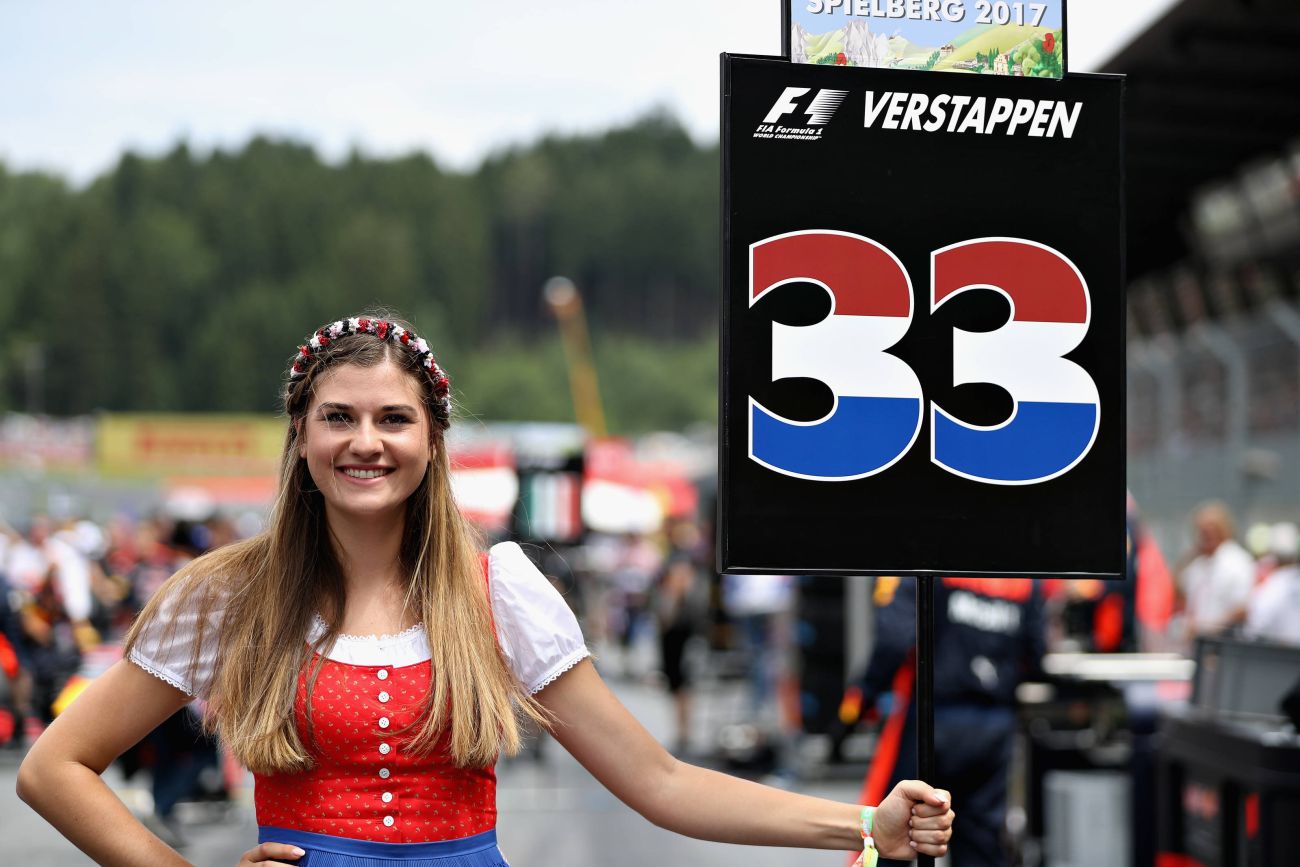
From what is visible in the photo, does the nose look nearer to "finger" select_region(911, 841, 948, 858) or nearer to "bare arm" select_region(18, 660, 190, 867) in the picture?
"bare arm" select_region(18, 660, 190, 867)

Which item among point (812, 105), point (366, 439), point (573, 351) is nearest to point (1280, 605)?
point (812, 105)

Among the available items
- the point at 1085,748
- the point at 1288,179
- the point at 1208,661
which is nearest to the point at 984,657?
the point at 1208,661

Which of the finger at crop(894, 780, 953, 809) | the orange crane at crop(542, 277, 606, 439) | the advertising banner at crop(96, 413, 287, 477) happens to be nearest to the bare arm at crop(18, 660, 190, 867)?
the finger at crop(894, 780, 953, 809)

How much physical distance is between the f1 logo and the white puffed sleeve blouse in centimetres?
86

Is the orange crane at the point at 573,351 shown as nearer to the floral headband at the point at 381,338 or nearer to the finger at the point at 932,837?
the floral headband at the point at 381,338

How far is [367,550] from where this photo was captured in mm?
2818

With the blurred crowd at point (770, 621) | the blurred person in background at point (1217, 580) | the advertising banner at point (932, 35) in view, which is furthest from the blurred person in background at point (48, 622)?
the advertising banner at point (932, 35)

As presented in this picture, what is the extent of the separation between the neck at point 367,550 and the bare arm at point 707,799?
33cm

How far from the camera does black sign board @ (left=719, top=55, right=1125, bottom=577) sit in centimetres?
284

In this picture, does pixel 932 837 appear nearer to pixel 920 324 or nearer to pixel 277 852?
pixel 920 324

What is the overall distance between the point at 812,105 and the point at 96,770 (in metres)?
1.60

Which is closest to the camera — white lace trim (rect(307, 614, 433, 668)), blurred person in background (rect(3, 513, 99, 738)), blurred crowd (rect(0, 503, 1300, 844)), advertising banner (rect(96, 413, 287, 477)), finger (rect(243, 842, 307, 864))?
finger (rect(243, 842, 307, 864))

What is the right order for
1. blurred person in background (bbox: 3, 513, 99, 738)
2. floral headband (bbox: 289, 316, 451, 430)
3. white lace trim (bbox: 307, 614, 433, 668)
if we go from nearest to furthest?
white lace trim (bbox: 307, 614, 433, 668)
floral headband (bbox: 289, 316, 451, 430)
blurred person in background (bbox: 3, 513, 99, 738)

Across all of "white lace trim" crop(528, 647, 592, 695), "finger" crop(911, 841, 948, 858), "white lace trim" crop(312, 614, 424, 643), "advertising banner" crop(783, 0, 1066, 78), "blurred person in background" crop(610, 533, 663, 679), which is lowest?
"blurred person in background" crop(610, 533, 663, 679)
